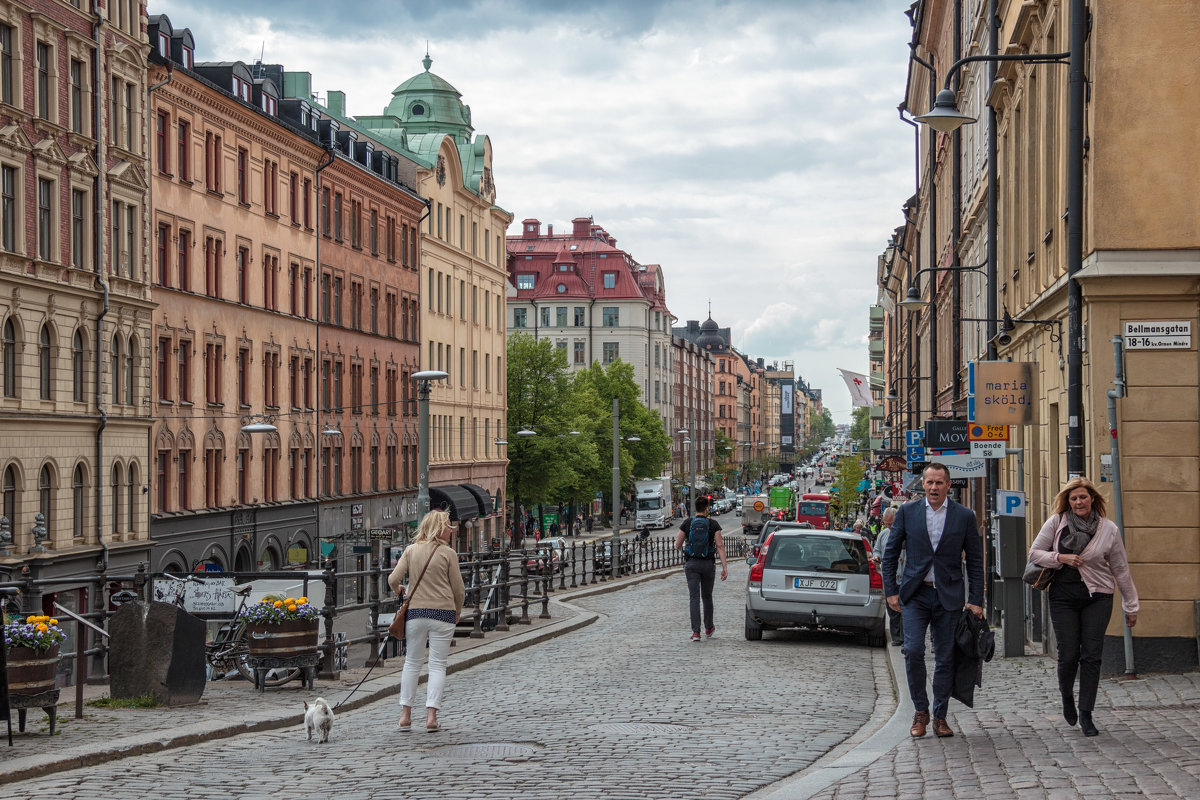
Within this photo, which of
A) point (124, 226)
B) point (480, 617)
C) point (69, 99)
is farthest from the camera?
point (124, 226)

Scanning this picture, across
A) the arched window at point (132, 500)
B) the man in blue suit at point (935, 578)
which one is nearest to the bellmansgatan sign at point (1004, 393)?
the man in blue suit at point (935, 578)

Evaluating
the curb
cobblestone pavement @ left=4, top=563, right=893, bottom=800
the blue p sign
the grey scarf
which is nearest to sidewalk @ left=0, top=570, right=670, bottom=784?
the curb

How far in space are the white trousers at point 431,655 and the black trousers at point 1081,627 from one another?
4501 millimetres

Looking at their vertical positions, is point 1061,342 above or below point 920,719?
above

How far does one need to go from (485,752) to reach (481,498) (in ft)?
197

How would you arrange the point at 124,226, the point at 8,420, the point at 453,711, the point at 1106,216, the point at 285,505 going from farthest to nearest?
the point at 285,505, the point at 124,226, the point at 8,420, the point at 1106,216, the point at 453,711

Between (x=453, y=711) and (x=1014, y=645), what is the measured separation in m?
6.49

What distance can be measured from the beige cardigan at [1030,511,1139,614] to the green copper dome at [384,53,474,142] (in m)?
67.2

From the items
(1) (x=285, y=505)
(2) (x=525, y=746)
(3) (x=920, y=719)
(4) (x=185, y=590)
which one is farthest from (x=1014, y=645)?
(1) (x=285, y=505)

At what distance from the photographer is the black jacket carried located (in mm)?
10547

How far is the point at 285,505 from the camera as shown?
170 ft

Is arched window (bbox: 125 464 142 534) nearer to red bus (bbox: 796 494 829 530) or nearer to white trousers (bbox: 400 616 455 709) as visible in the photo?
white trousers (bbox: 400 616 455 709)

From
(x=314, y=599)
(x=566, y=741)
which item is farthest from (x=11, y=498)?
(x=566, y=741)

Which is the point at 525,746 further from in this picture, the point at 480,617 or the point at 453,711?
the point at 480,617
